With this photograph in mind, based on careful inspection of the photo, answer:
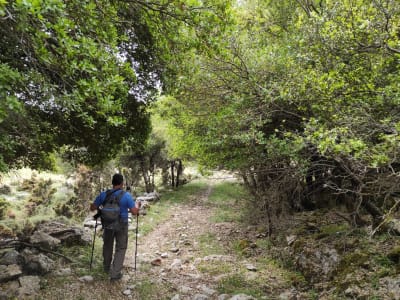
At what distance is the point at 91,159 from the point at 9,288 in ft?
12.9

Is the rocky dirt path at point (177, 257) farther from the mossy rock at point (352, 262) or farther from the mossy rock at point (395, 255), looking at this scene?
the mossy rock at point (395, 255)

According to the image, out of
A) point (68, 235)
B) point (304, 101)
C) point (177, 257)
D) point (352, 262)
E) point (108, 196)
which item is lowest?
point (177, 257)

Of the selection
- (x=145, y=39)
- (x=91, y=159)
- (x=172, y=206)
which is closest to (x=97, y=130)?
(x=91, y=159)

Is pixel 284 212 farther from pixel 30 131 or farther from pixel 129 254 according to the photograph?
pixel 30 131

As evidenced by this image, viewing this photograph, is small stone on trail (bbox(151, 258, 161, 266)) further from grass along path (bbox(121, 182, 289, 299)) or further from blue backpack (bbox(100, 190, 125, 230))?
blue backpack (bbox(100, 190, 125, 230))

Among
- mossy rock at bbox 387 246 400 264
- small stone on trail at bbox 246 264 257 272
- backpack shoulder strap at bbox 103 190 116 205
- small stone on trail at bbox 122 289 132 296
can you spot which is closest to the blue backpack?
backpack shoulder strap at bbox 103 190 116 205

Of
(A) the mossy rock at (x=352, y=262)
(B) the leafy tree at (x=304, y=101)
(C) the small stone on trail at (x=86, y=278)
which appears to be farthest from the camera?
(C) the small stone on trail at (x=86, y=278)

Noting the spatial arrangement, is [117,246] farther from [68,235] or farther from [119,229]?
[68,235]

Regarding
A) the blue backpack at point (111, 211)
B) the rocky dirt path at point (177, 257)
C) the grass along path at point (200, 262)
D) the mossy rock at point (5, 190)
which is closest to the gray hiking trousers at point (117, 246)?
the blue backpack at point (111, 211)

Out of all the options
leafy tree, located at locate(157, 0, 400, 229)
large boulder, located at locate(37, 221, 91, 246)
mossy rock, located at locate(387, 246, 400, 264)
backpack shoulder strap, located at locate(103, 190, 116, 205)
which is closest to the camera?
leafy tree, located at locate(157, 0, 400, 229)

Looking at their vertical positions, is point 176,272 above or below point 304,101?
below

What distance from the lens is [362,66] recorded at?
4977mm

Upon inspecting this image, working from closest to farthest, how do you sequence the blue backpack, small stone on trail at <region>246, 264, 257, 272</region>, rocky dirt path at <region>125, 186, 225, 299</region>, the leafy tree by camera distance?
1. the leafy tree
2. the blue backpack
3. rocky dirt path at <region>125, 186, 225, 299</region>
4. small stone on trail at <region>246, 264, 257, 272</region>

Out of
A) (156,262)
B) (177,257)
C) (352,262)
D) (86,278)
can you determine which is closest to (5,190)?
(177,257)
